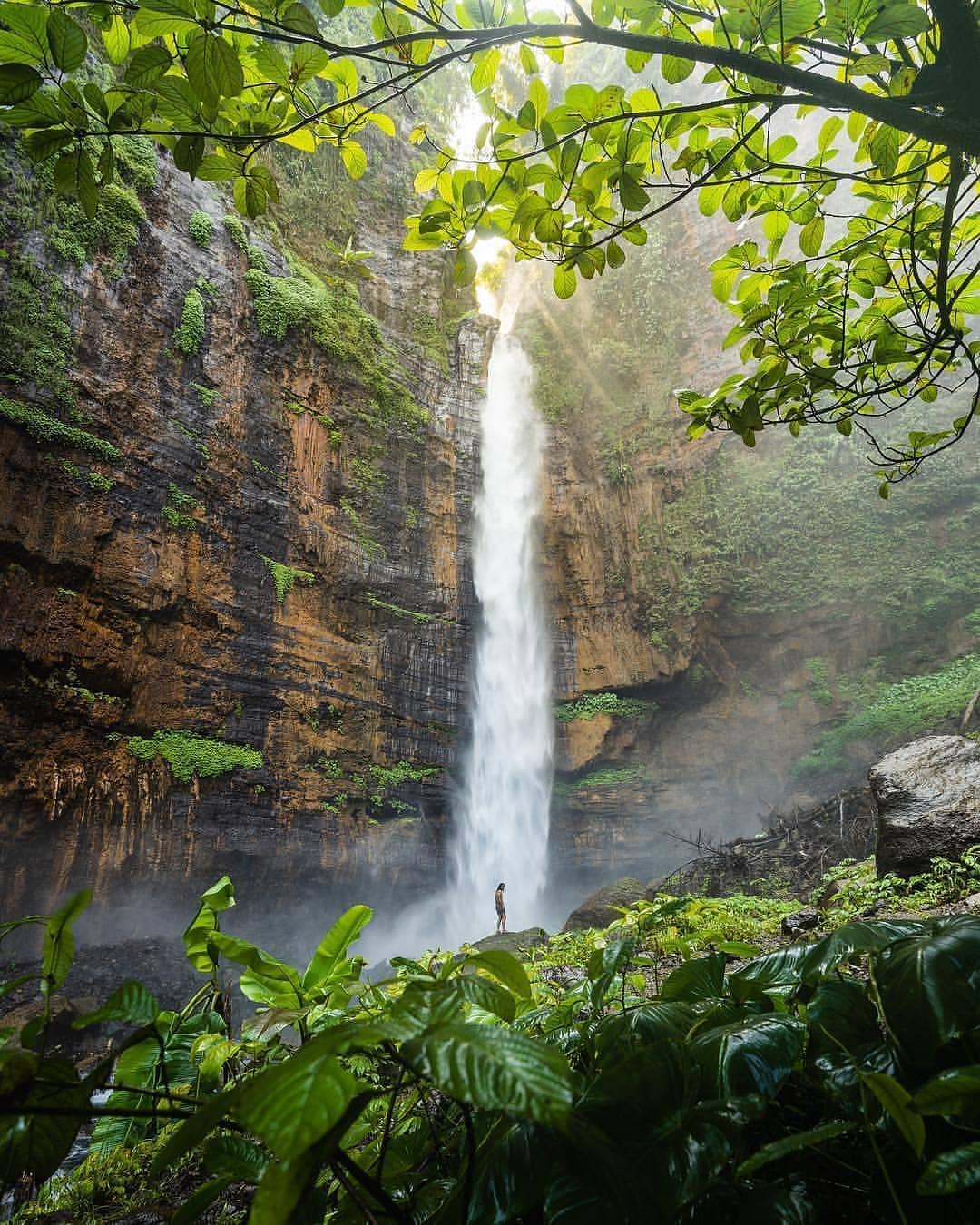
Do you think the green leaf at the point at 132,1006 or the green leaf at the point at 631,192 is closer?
the green leaf at the point at 132,1006

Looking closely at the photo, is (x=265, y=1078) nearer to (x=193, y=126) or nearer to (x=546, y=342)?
(x=193, y=126)

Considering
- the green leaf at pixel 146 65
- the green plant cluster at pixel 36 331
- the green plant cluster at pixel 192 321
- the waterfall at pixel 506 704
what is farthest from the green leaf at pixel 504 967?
the waterfall at pixel 506 704

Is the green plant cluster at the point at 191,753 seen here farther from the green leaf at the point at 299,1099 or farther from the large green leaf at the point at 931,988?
the large green leaf at the point at 931,988

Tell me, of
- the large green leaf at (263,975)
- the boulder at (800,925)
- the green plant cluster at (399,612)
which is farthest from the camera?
the green plant cluster at (399,612)

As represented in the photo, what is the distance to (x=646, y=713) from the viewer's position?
15.0 meters

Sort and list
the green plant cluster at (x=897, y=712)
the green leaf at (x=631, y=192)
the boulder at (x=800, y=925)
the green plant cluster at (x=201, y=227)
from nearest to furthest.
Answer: the green leaf at (x=631, y=192) → the boulder at (x=800, y=925) → the green plant cluster at (x=201, y=227) → the green plant cluster at (x=897, y=712)

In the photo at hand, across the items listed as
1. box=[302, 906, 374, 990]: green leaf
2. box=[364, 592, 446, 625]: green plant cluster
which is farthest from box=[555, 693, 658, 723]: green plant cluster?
box=[302, 906, 374, 990]: green leaf

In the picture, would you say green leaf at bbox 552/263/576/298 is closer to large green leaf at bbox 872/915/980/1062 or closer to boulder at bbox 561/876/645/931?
large green leaf at bbox 872/915/980/1062

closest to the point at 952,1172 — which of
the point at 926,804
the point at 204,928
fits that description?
the point at 204,928

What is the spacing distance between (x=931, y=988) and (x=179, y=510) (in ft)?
36.5

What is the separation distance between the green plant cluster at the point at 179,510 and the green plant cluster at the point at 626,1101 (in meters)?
10.2

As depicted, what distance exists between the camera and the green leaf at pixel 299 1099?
1.35 ft

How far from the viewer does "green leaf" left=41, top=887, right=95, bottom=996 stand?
0.89m

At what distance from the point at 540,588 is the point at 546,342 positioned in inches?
326
